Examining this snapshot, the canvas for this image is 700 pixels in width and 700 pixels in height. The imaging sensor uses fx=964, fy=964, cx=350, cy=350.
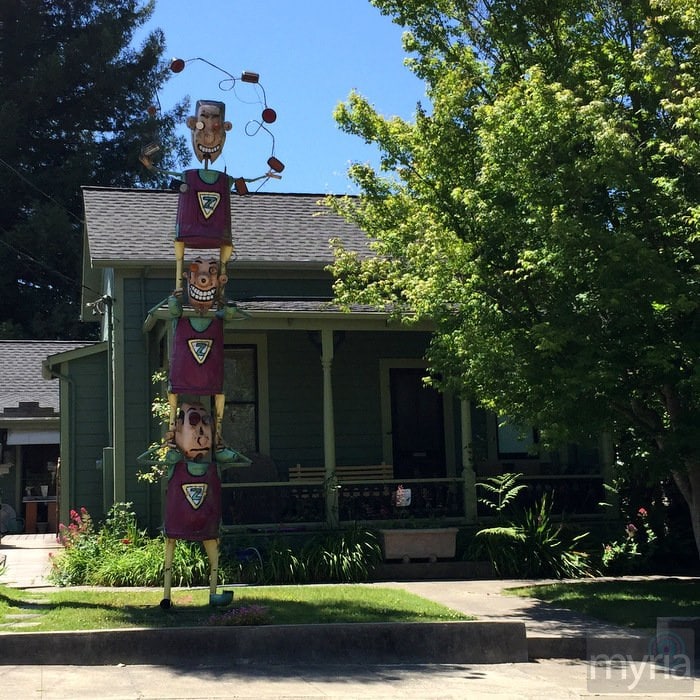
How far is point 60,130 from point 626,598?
34108mm

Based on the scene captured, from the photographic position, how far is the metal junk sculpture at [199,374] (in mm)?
9336

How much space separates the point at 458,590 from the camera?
11578 millimetres

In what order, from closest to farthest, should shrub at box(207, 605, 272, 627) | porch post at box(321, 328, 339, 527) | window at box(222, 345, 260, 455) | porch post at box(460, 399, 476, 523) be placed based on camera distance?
shrub at box(207, 605, 272, 627)
porch post at box(321, 328, 339, 527)
porch post at box(460, 399, 476, 523)
window at box(222, 345, 260, 455)

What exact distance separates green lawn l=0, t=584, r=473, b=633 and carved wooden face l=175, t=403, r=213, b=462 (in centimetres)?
152

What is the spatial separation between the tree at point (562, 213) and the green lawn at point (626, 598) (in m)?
0.95

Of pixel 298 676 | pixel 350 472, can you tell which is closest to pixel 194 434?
pixel 298 676

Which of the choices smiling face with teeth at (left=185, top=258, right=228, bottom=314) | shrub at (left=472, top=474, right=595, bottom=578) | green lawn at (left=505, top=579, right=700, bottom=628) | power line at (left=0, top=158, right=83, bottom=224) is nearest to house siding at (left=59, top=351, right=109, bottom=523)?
shrub at (left=472, top=474, right=595, bottom=578)

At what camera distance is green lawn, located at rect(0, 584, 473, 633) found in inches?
340

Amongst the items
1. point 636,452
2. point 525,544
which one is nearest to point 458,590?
point 525,544

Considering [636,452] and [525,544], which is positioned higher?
[636,452]

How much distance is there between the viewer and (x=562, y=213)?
9.68 m

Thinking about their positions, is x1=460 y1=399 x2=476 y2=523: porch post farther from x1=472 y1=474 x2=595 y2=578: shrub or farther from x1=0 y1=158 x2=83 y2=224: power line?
x1=0 y1=158 x2=83 y2=224: power line

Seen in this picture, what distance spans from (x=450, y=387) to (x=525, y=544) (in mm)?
2857

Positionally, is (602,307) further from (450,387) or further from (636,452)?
(636,452)
